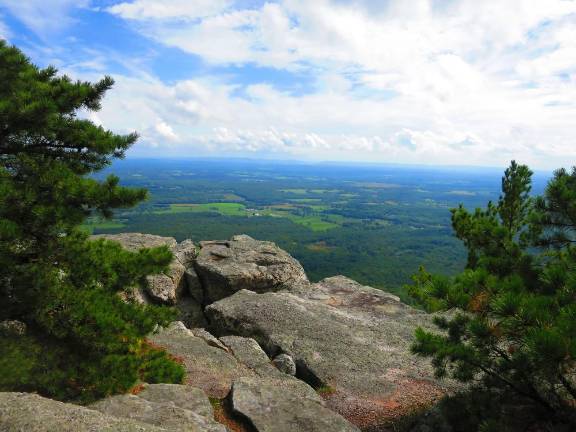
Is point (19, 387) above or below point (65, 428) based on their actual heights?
below

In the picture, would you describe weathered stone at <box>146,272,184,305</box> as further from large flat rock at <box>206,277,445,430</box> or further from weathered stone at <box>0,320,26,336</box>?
weathered stone at <box>0,320,26,336</box>

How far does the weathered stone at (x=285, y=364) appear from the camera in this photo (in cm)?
1817

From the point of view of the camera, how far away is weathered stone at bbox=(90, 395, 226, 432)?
9.49 m

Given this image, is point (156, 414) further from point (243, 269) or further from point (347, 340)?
point (243, 269)

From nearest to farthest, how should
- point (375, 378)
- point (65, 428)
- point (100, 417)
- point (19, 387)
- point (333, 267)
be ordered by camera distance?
point (65, 428) < point (100, 417) < point (19, 387) < point (375, 378) < point (333, 267)

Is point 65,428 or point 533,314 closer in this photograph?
point 533,314

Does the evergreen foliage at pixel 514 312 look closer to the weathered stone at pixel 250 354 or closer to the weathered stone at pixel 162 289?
the weathered stone at pixel 250 354

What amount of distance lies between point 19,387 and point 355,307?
68.5ft

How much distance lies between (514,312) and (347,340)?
1500 cm

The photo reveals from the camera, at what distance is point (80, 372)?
413 inches

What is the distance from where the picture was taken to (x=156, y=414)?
9.86 meters

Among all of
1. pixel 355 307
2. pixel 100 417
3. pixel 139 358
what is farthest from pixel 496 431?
pixel 355 307

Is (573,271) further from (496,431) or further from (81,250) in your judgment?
(81,250)

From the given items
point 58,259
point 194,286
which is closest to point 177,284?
point 194,286
